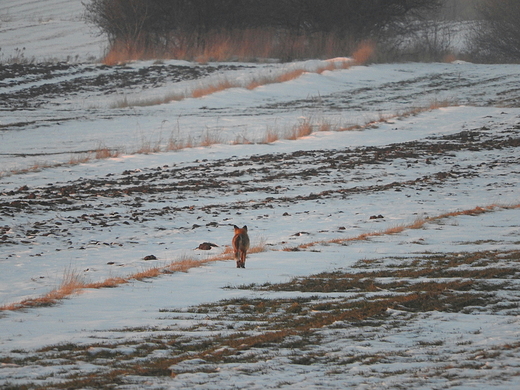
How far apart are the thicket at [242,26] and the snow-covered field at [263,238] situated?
1041 centimetres

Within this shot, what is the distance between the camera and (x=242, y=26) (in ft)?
140

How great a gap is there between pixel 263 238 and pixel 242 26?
114 feet

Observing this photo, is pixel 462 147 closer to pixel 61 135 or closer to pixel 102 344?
pixel 61 135

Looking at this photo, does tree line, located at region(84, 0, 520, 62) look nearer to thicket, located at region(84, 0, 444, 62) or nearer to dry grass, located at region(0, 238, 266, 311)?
thicket, located at region(84, 0, 444, 62)

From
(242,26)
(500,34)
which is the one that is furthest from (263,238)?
(500,34)

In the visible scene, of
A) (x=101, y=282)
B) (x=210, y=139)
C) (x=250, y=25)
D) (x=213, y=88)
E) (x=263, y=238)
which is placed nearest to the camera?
(x=101, y=282)

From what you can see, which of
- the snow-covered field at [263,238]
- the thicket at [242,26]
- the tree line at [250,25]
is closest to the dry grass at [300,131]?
the snow-covered field at [263,238]

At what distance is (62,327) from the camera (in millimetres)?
5250

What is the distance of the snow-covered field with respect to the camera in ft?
14.0

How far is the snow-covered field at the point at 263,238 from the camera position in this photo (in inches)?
169

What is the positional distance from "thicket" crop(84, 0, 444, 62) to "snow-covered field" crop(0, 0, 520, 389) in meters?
10.4

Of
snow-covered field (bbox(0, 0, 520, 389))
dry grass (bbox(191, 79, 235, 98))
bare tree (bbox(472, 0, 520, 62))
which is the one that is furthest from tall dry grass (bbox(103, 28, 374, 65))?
bare tree (bbox(472, 0, 520, 62))

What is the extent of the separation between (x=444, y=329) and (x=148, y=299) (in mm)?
2815

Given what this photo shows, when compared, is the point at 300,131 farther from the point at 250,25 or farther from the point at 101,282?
the point at 250,25
